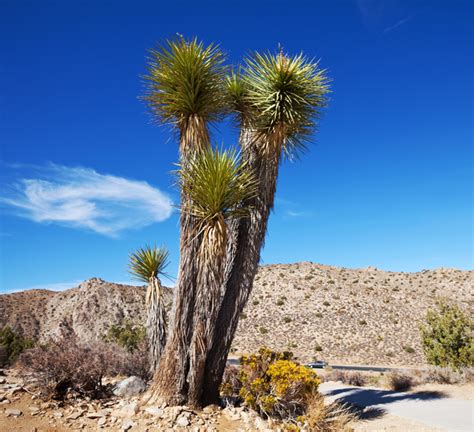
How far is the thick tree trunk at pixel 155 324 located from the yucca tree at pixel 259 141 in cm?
133

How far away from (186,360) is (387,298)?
40558 millimetres

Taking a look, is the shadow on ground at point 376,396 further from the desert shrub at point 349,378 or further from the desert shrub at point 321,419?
the desert shrub at point 321,419

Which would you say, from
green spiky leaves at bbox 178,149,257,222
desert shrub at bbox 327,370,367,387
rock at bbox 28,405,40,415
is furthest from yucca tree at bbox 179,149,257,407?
desert shrub at bbox 327,370,367,387

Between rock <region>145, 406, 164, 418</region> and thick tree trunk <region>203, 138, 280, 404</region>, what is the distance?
3.50 ft

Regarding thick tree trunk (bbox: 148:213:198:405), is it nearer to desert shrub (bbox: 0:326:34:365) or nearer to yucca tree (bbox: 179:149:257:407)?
yucca tree (bbox: 179:149:257:407)

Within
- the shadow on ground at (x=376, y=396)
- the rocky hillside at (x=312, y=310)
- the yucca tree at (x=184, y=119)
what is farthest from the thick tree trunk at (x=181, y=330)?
the rocky hillside at (x=312, y=310)

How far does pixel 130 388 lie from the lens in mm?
8695

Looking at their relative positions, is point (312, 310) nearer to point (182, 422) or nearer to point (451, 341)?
point (451, 341)

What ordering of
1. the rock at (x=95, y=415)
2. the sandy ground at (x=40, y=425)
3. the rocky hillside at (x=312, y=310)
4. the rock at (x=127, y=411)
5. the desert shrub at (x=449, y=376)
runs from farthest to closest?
the rocky hillside at (x=312, y=310) → the desert shrub at (x=449, y=376) → the rock at (x=127, y=411) → the rock at (x=95, y=415) → the sandy ground at (x=40, y=425)

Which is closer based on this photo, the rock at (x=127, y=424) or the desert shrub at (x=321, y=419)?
the rock at (x=127, y=424)

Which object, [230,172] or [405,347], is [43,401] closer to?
[230,172]

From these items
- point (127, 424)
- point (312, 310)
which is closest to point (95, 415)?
point (127, 424)

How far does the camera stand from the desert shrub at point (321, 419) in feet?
26.1

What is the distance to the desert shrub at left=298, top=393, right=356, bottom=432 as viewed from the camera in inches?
313
